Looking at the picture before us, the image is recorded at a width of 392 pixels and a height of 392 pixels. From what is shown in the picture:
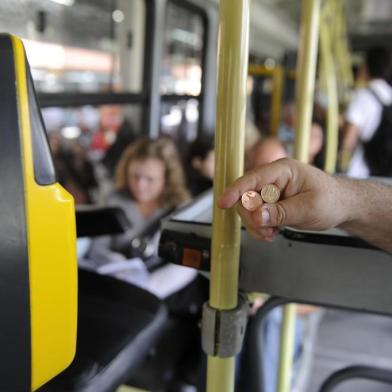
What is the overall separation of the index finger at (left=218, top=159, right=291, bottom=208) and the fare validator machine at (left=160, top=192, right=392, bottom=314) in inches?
7.2

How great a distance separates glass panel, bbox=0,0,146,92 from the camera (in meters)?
2.36

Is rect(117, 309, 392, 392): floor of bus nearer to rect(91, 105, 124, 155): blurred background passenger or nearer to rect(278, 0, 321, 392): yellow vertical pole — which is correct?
rect(278, 0, 321, 392): yellow vertical pole

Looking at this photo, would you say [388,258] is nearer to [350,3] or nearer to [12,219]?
[12,219]

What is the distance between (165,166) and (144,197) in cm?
19

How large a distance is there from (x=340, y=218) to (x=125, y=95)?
2.34 meters

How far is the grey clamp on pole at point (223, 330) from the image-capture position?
824mm

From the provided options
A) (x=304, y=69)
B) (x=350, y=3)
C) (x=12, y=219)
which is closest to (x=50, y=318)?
(x=12, y=219)

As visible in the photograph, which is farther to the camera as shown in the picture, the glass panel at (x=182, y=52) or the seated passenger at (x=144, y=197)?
the glass panel at (x=182, y=52)

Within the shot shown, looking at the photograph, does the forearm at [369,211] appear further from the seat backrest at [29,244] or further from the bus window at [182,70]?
the bus window at [182,70]

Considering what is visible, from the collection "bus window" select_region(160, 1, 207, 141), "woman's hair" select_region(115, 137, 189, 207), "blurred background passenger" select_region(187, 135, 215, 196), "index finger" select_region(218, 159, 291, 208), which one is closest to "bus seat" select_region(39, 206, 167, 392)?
"index finger" select_region(218, 159, 291, 208)

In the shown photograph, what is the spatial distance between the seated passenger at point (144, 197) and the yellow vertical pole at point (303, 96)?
0.74m

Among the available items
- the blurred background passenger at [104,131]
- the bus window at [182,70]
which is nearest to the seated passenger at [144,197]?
the bus window at [182,70]

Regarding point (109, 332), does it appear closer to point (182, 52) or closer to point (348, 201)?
point (348, 201)

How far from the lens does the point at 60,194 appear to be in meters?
0.78
